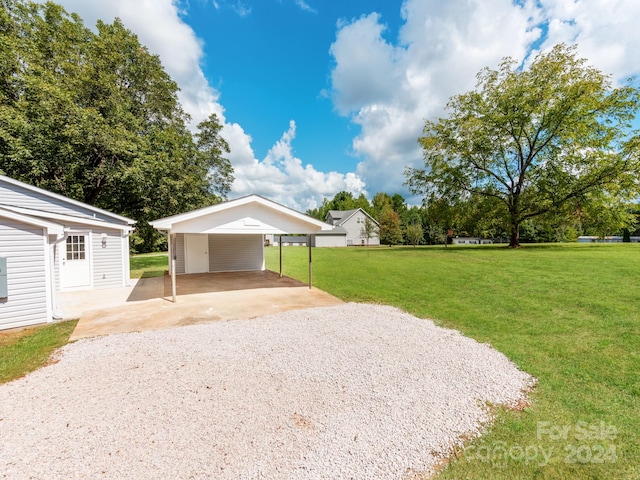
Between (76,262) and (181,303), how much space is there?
5.50 meters

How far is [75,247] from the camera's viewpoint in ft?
32.5

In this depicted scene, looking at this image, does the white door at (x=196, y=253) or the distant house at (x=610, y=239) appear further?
the distant house at (x=610, y=239)

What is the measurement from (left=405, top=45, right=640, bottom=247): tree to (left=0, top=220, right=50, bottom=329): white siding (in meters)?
28.2

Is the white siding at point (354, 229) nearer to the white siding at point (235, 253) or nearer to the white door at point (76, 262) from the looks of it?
the white siding at point (235, 253)

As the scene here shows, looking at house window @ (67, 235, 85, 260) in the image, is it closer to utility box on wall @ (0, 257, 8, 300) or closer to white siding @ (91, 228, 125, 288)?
white siding @ (91, 228, 125, 288)

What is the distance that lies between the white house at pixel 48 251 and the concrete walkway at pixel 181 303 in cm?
78

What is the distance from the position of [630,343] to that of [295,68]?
689 inches

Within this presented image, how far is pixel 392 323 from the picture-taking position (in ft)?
19.5

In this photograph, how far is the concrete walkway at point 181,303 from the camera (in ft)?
20.0

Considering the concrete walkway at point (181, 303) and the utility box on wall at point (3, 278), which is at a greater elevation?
the utility box on wall at point (3, 278)

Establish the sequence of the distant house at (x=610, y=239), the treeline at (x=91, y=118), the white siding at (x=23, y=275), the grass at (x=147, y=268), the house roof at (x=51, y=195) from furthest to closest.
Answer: the distant house at (x=610, y=239) < the grass at (x=147, y=268) < the treeline at (x=91, y=118) < the house roof at (x=51, y=195) < the white siding at (x=23, y=275)

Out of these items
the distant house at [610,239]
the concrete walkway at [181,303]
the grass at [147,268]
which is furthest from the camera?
the distant house at [610,239]

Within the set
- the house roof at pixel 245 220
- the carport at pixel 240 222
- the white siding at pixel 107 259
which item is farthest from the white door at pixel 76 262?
the house roof at pixel 245 220

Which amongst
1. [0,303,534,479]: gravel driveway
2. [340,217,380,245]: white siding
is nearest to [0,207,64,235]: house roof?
[0,303,534,479]: gravel driveway
